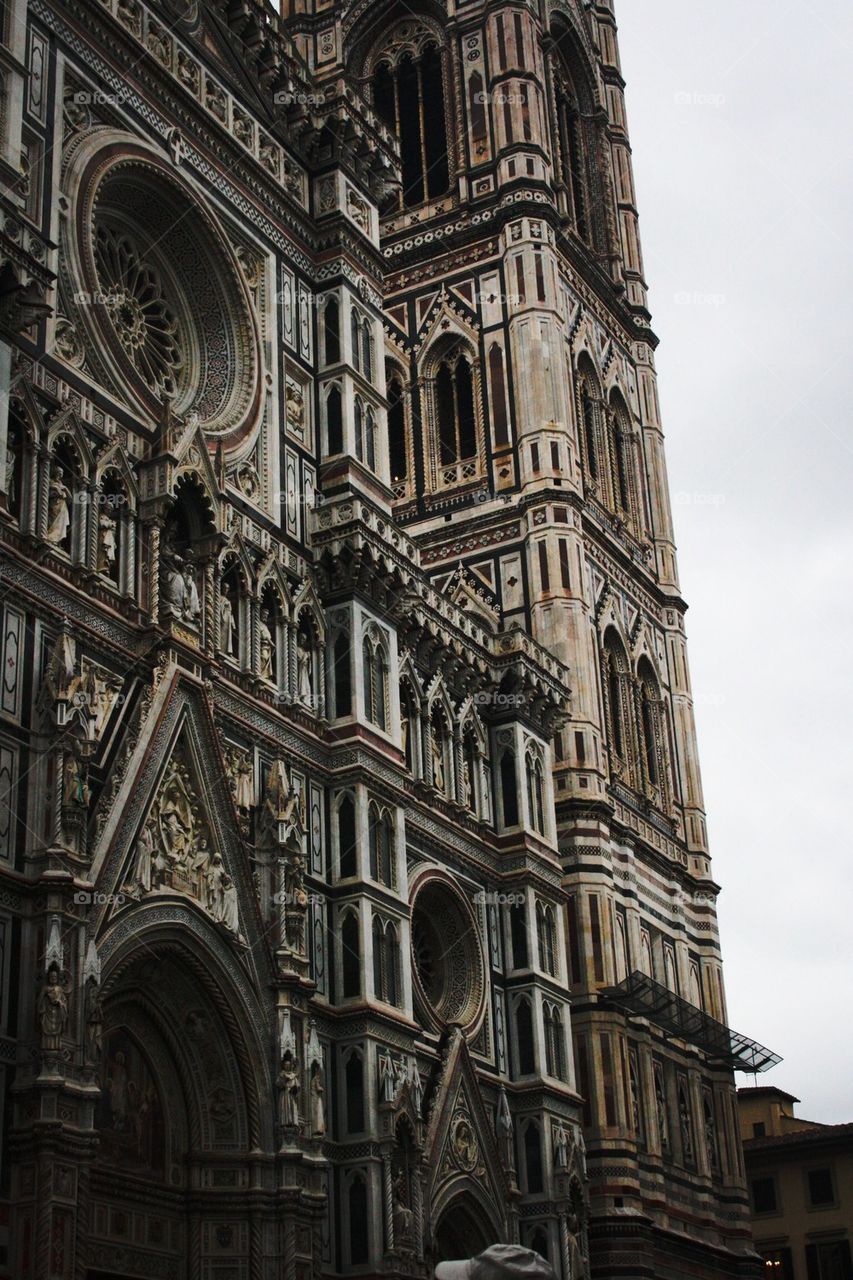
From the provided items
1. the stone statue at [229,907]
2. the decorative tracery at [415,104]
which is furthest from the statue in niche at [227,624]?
the decorative tracery at [415,104]

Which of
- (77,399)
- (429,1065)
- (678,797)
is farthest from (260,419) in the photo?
(678,797)

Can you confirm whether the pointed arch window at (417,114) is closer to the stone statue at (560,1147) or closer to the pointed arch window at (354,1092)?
the stone statue at (560,1147)

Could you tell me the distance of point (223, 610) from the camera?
29.2 metres

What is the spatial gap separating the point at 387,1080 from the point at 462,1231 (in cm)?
440

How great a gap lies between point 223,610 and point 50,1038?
878cm

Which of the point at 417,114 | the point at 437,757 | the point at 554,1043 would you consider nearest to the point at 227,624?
the point at 437,757

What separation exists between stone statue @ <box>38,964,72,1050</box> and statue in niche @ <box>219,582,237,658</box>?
731cm

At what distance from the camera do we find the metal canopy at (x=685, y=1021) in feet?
130

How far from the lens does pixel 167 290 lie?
3244cm

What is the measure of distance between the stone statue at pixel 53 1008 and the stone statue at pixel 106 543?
6.23 metres

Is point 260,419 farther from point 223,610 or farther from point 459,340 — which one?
point 459,340
